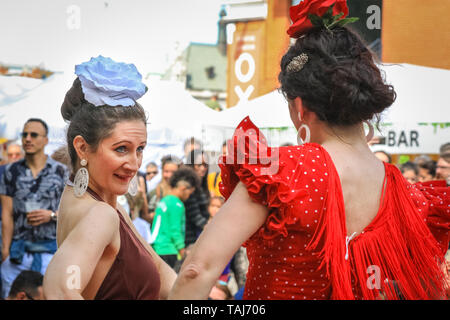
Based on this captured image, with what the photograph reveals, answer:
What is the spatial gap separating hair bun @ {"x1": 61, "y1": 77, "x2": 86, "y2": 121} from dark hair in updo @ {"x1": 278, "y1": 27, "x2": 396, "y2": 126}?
36.4 inches

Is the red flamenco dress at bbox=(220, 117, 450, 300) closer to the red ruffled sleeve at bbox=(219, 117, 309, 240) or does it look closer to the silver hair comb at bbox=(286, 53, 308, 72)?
the red ruffled sleeve at bbox=(219, 117, 309, 240)

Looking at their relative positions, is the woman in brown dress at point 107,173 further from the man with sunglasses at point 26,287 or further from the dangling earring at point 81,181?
the man with sunglasses at point 26,287

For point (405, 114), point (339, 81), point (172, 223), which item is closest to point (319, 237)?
point (339, 81)

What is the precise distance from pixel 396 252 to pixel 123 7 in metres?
3.06

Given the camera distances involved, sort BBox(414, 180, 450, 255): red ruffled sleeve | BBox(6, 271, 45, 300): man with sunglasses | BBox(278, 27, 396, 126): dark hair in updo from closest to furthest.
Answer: BBox(278, 27, 396, 126): dark hair in updo < BBox(414, 180, 450, 255): red ruffled sleeve < BBox(6, 271, 45, 300): man with sunglasses

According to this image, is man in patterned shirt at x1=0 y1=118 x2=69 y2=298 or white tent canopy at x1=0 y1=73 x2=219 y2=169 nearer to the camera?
man in patterned shirt at x1=0 y1=118 x2=69 y2=298

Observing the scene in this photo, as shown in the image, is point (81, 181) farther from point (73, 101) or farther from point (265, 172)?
point (265, 172)

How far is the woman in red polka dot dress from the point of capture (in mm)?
1640

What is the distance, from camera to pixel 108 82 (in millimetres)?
2215

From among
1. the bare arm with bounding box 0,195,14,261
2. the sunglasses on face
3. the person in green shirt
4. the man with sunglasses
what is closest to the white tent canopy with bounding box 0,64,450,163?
the sunglasses on face

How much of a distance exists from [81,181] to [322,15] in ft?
3.72

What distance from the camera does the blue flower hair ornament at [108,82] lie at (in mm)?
2207

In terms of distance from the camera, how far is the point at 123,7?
412 centimetres
